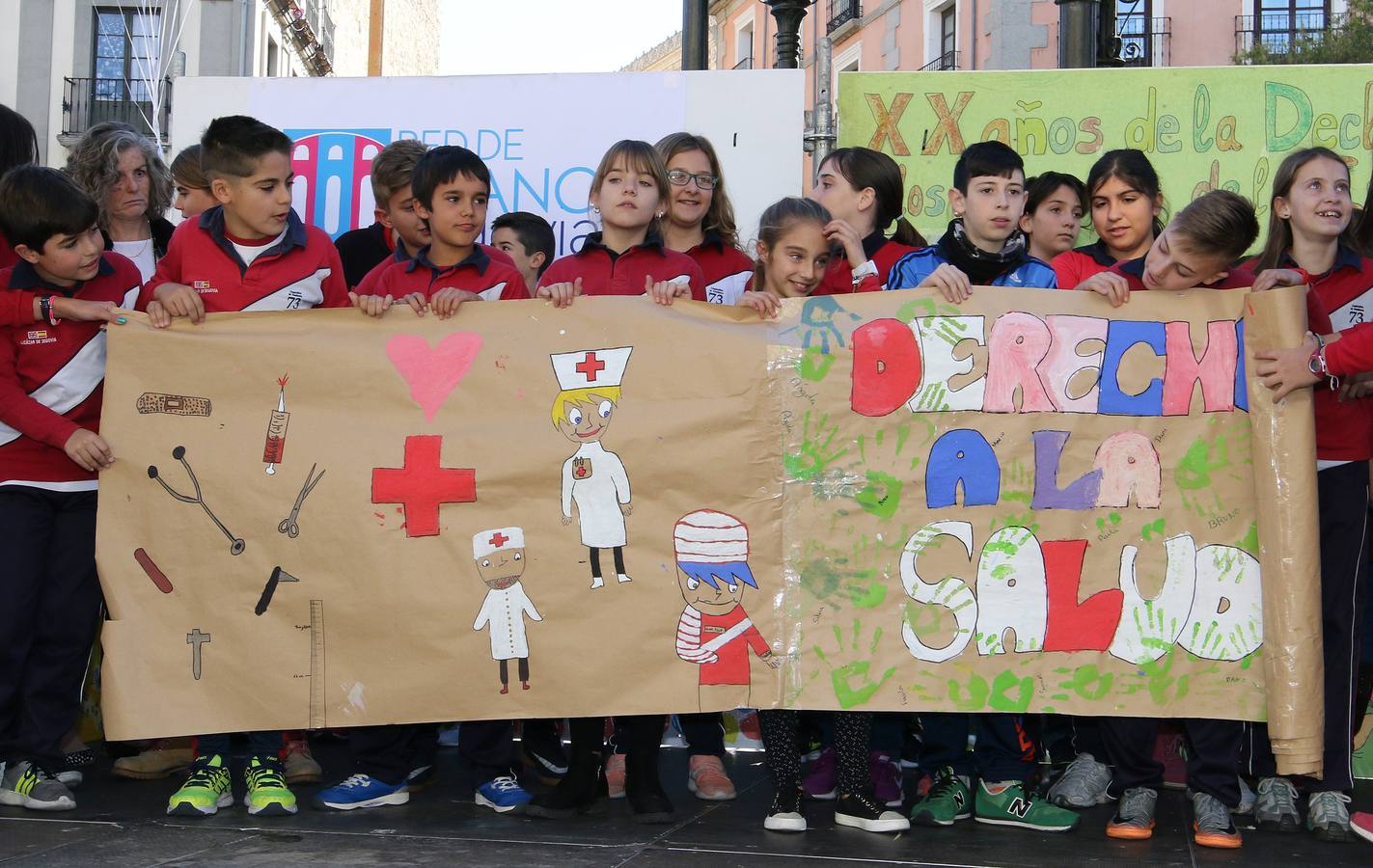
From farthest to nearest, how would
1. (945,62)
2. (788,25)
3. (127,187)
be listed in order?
(945,62), (788,25), (127,187)

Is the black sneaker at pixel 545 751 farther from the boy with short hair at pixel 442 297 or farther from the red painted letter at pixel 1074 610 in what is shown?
the red painted letter at pixel 1074 610

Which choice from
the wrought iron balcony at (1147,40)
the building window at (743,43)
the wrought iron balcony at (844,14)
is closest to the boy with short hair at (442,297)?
the wrought iron balcony at (1147,40)

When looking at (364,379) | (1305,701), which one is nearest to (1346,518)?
(1305,701)

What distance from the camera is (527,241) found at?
5.41 meters

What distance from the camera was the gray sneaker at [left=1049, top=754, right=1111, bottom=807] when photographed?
391cm

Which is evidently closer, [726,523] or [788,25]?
[726,523]

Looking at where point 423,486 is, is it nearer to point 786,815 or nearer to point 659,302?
point 659,302

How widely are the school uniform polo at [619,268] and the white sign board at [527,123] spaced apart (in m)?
1.80

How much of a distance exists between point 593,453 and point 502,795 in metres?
0.95

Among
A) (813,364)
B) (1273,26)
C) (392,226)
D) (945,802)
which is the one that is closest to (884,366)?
(813,364)

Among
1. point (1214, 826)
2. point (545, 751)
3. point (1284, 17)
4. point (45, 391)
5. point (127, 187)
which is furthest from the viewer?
point (1284, 17)

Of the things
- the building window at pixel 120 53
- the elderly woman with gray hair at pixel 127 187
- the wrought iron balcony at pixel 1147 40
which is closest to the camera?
the elderly woman with gray hair at pixel 127 187

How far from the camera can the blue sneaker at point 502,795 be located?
3764 mm

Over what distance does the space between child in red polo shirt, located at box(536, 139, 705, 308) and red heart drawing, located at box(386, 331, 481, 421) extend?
0.44 meters
